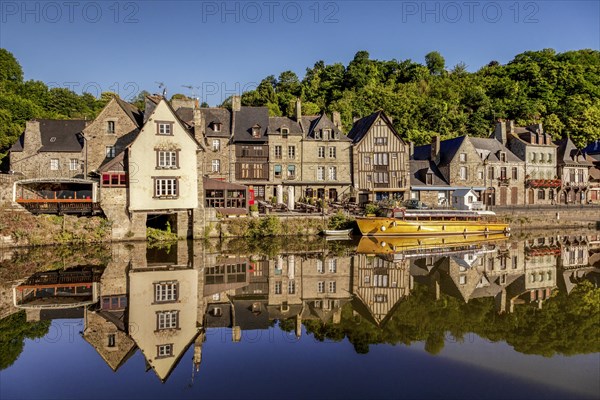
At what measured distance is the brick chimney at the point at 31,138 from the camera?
120ft

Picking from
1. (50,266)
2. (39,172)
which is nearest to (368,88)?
(39,172)

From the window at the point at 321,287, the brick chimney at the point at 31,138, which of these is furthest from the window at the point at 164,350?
the brick chimney at the point at 31,138

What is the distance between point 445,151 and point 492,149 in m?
5.62

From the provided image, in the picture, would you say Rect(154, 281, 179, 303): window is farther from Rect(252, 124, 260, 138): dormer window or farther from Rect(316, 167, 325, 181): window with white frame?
Rect(316, 167, 325, 181): window with white frame

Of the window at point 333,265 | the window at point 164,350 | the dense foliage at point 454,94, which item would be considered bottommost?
the window at point 164,350

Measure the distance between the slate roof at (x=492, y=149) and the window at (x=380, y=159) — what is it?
36.5 feet

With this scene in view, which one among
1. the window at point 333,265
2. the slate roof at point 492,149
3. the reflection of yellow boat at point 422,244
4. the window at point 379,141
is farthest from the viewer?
the slate roof at point 492,149

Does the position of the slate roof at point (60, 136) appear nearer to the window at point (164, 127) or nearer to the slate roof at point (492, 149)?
the window at point (164, 127)

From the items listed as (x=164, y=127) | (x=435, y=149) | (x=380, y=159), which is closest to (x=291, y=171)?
(x=380, y=159)

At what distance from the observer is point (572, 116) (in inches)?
2420

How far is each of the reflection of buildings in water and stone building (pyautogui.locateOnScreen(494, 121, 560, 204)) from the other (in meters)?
32.1

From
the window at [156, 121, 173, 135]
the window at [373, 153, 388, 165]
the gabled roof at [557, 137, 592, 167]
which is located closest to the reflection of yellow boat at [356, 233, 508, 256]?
the window at [373, 153, 388, 165]

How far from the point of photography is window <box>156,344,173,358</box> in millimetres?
9750

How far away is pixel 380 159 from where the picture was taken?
4006 cm
